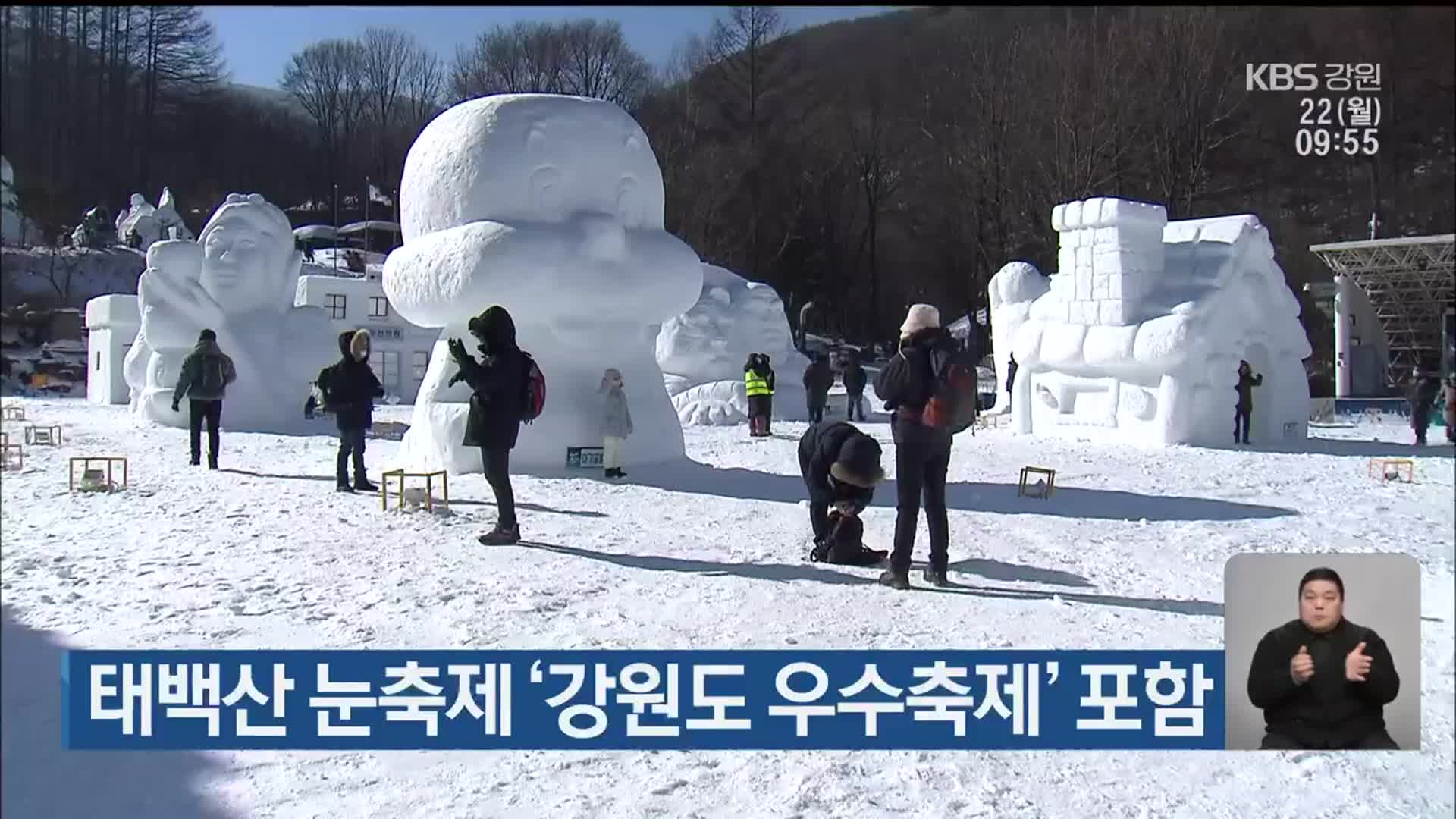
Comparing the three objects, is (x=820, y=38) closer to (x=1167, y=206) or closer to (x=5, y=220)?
(x=5, y=220)

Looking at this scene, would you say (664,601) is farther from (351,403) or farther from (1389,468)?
(1389,468)

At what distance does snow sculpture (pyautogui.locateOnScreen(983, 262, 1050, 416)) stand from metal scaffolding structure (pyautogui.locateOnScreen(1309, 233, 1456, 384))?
443cm

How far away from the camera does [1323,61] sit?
391 centimetres

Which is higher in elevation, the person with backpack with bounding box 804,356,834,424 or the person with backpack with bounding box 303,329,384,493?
the person with backpack with bounding box 804,356,834,424

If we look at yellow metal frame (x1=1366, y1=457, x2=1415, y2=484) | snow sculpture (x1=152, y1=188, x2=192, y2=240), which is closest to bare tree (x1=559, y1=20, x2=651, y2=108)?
snow sculpture (x1=152, y1=188, x2=192, y2=240)

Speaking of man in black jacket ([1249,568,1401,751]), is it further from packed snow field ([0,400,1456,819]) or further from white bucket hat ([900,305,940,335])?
white bucket hat ([900,305,940,335])

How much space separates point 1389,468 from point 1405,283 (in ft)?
12.1

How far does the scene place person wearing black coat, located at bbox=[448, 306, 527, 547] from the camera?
518 centimetres

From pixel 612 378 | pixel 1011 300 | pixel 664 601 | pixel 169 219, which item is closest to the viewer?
pixel 664 601

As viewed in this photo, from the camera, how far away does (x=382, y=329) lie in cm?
2016

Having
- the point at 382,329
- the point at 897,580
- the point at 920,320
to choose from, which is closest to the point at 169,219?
the point at 920,320

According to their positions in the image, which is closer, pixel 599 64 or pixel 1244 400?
pixel 599 64

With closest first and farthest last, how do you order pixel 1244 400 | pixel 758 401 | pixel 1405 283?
pixel 1244 400 < pixel 1405 283 < pixel 758 401

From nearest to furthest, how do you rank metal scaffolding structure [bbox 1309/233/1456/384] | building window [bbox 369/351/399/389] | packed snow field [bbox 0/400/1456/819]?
packed snow field [bbox 0/400/1456/819] < metal scaffolding structure [bbox 1309/233/1456/384] < building window [bbox 369/351/399/389]
